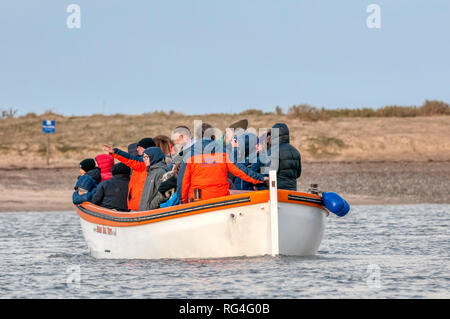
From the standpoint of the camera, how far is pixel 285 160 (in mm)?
15664

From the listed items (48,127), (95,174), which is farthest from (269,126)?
(95,174)

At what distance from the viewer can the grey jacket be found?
52.1 feet

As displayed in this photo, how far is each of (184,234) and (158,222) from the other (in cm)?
54

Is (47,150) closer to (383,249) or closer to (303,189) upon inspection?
(303,189)

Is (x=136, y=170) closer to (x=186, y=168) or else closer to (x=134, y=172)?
(x=134, y=172)

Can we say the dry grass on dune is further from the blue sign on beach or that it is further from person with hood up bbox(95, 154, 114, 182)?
person with hood up bbox(95, 154, 114, 182)

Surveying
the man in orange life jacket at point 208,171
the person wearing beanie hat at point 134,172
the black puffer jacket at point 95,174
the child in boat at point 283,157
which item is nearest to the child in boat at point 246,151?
the child in boat at point 283,157

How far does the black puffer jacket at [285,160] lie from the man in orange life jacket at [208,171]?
0.60 m

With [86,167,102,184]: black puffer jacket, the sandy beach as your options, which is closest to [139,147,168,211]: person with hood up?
[86,167,102,184]: black puffer jacket

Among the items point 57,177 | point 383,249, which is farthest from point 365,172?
point 383,249

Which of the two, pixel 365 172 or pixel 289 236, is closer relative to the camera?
pixel 289 236

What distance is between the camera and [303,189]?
34.7 m

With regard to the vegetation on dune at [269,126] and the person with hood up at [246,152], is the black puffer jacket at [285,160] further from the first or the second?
the vegetation on dune at [269,126]

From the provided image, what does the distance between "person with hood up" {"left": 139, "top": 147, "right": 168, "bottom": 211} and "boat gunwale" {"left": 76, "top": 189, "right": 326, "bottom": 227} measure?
0.46 m
